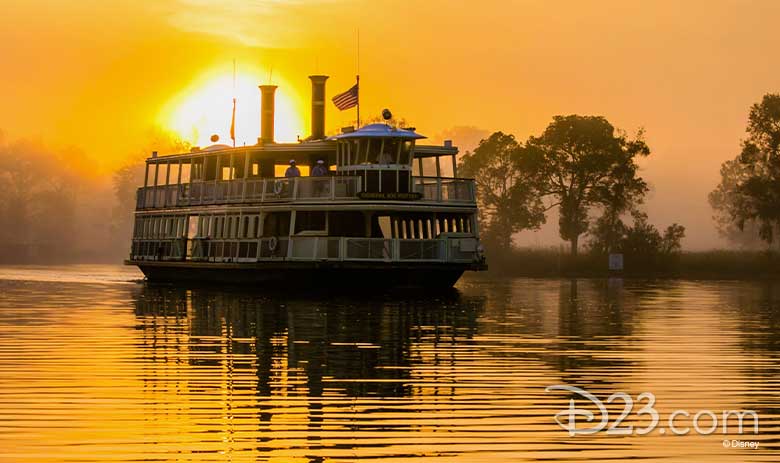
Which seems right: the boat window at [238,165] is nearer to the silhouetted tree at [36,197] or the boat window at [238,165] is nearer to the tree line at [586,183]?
the tree line at [586,183]

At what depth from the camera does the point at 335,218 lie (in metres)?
58.3

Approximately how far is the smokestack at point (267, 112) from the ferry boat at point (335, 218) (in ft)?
8.21

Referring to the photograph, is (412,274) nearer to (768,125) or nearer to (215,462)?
(215,462)

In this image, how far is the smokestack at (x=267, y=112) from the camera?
67.0 m

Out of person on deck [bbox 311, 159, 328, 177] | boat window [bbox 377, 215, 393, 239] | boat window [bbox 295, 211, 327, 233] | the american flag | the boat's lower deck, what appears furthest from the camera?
the american flag

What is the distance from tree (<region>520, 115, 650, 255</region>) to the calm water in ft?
158

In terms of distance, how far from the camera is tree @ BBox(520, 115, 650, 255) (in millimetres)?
94875

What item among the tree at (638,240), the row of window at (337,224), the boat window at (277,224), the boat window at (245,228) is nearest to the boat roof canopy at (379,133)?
the row of window at (337,224)

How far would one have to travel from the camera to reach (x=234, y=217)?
61.3 metres

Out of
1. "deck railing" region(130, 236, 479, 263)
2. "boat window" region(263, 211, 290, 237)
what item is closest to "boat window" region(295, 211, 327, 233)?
"boat window" region(263, 211, 290, 237)

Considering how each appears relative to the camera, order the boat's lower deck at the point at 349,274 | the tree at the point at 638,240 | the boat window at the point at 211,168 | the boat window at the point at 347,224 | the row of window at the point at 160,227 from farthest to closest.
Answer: the tree at the point at 638,240, the boat window at the point at 211,168, the row of window at the point at 160,227, the boat window at the point at 347,224, the boat's lower deck at the point at 349,274

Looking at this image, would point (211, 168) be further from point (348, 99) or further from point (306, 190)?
point (306, 190)

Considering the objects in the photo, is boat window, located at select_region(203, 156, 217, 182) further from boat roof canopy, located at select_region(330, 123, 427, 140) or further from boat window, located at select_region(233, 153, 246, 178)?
boat roof canopy, located at select_region(330, 123, 427, 140)

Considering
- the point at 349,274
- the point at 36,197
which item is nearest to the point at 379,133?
the point at 349,274
